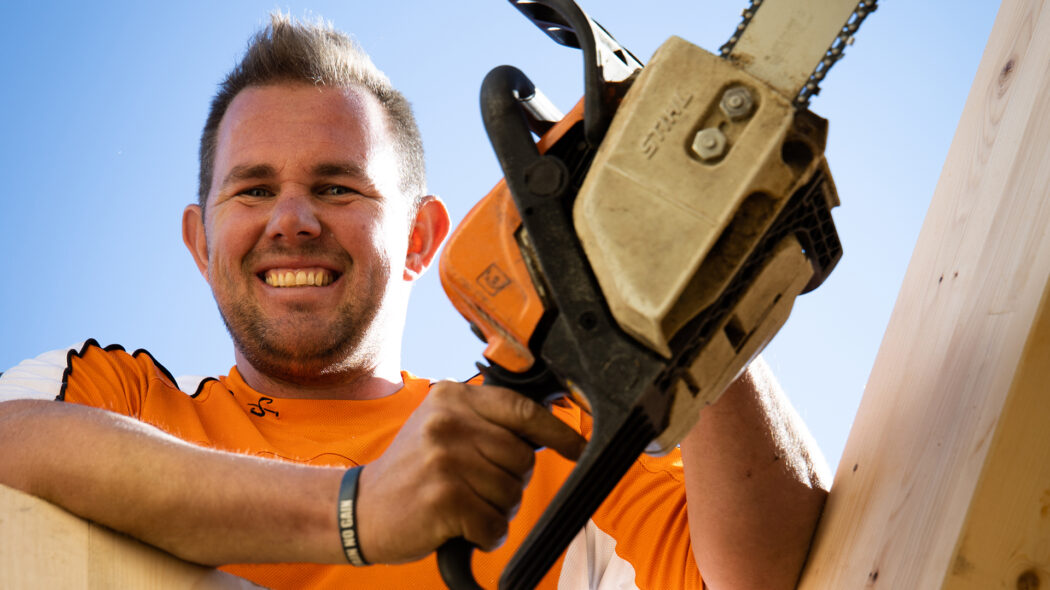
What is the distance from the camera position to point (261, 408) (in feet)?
7.52

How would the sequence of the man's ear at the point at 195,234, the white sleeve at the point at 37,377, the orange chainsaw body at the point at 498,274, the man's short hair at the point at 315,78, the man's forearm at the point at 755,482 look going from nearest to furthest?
the orange chainsaw body at the point at 498,274
the man's forearm at the point at 755,482
the white sleeve at the point at 37,377
the man's short hair at the point at 315,78
the man's ear at the point at 195,234

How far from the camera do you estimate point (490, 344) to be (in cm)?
116

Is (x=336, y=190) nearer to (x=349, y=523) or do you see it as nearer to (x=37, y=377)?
(x=37, y=377)

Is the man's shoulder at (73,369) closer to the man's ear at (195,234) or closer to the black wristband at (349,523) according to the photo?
the man's ear at (195,234)

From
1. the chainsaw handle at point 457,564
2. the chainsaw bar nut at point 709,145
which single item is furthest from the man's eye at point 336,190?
the chainsaw bar nut at point 709,145

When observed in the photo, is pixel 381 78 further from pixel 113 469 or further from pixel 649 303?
pixel 649 303

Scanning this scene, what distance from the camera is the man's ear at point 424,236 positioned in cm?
280

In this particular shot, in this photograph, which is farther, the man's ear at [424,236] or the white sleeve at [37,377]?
the man's ear at [424,236]

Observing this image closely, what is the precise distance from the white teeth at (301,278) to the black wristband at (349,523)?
1.18 m

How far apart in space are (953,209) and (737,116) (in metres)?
0.51

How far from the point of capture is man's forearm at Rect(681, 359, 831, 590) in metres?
1.54

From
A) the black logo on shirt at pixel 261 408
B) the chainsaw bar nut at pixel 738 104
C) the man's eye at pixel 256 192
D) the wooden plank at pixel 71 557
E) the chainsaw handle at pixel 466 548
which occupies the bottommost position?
the wooden plank at pixel 71 557

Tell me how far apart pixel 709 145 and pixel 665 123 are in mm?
60

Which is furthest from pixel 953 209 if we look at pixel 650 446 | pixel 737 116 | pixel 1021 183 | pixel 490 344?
pixel 490 344
